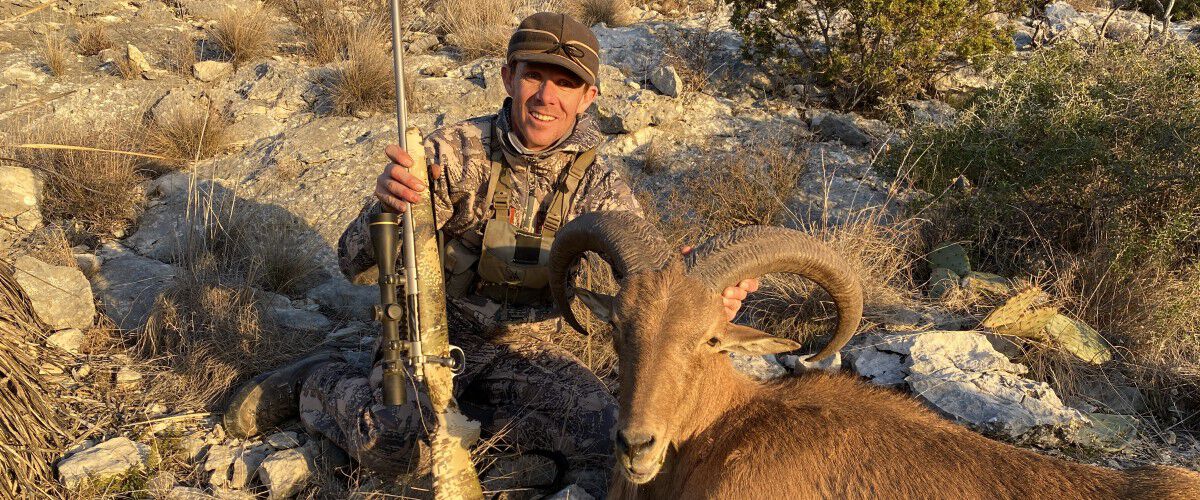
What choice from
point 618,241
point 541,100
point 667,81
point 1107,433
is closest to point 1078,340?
point 1107,433

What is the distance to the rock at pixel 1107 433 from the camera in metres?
4.72

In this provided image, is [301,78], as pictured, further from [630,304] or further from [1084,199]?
[1084,199]

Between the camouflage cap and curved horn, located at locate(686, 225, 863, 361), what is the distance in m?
1.71

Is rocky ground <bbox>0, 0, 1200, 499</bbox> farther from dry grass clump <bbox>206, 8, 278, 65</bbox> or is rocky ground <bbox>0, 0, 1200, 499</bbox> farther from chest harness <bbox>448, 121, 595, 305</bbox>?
chest harness <bbox>448, 121, 595, 305</bbox>

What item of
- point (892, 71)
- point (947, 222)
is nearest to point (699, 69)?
point (892, 71)

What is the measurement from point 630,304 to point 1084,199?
5.55 metres

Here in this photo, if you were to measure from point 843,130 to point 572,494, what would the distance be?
6.70 meters

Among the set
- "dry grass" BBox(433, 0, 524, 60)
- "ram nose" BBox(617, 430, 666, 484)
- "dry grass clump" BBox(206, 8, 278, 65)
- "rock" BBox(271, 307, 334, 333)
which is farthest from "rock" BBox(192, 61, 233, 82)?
"ram nose" BBox(617, 430, 666, 484)

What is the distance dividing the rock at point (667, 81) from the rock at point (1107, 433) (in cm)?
627

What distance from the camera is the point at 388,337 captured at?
394cm

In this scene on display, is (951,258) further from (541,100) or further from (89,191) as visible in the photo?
(89,191)

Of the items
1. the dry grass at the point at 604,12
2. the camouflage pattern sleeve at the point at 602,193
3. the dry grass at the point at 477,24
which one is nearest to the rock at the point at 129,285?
the camouflage pattern sleeve at the point at 602,193

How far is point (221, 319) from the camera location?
5.67m

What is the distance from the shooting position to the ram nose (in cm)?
305
